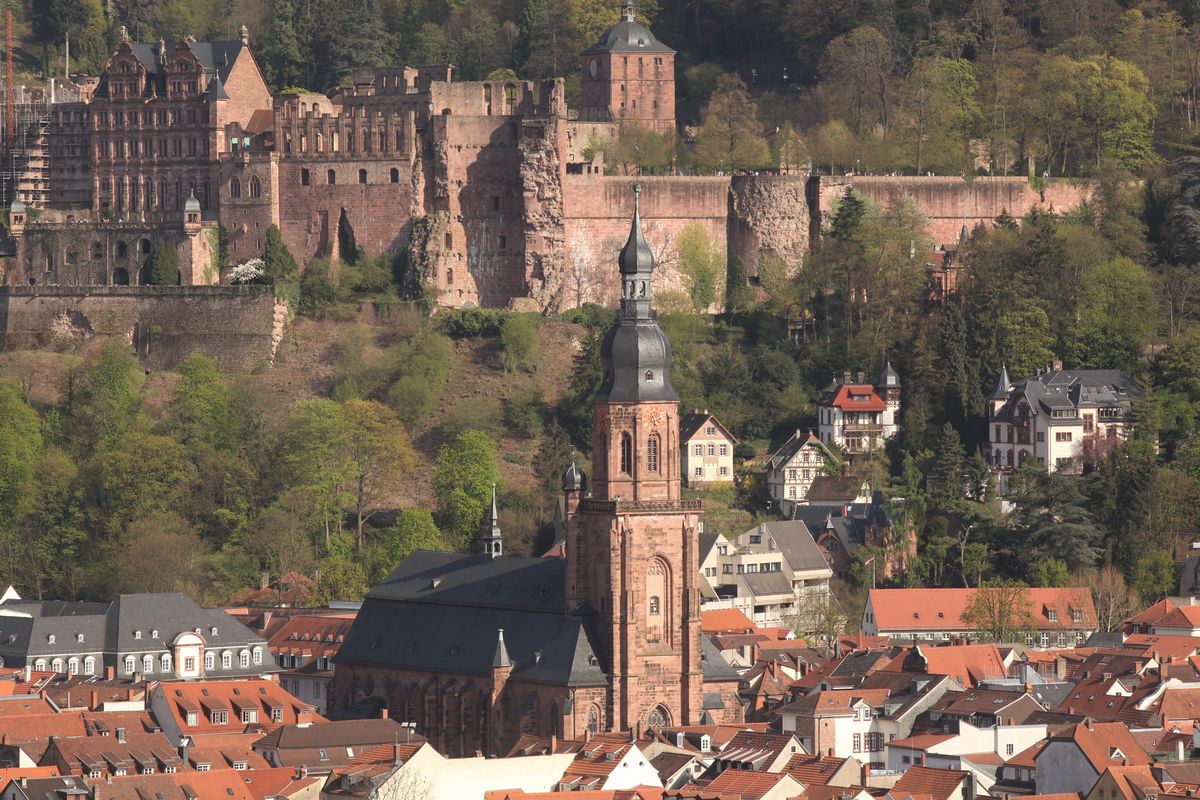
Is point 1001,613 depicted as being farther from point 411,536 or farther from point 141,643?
point 141,643

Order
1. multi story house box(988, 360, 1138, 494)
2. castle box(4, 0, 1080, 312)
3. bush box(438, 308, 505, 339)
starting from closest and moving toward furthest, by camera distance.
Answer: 1. multi story house box(988, 360, 1138, 494)
2. bush box(438, 308, 505, 339)
3. castle box(4, 0, 1080, 312)

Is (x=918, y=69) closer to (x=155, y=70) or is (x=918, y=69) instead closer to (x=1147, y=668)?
(x=155, y=70)

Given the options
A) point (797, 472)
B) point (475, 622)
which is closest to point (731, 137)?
point (797, 472)

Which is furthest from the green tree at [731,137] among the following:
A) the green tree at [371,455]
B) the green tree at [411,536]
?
the green tree at [411,536]

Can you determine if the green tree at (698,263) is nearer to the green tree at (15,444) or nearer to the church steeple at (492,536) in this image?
the green tree at (15,444)

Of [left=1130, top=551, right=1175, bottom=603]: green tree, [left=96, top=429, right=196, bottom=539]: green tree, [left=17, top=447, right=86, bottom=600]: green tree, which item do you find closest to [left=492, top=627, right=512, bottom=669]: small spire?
[left=96, top=429, right=196, bottom=539]: green tree

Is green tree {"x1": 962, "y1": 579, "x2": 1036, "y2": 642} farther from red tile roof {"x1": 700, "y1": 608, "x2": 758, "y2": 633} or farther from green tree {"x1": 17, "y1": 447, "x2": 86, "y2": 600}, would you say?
green tree {"x1": 17, "y1": 447, "x2": 86, "y2": 600}
